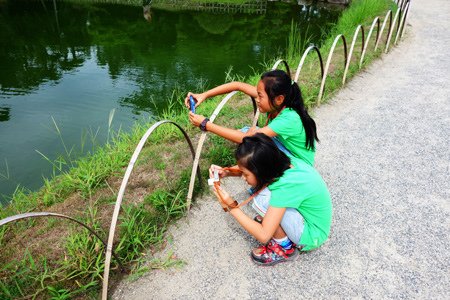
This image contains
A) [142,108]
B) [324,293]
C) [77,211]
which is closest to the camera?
[324,293]

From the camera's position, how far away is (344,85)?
4.99m

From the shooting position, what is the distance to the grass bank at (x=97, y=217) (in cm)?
201

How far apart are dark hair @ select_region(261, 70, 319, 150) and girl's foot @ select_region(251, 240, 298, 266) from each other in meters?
0.77

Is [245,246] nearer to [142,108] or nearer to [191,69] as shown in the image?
[142,108]

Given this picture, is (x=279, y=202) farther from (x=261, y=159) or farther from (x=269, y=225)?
(x=261, y=159)

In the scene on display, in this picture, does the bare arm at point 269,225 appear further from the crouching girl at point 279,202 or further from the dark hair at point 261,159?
the dark hair at point 261,159

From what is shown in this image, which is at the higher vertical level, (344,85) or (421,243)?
(344,85)

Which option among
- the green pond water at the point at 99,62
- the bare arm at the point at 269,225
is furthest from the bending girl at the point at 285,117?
the green pond water at the point at 99,62

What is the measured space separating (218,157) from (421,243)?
1.87 meters

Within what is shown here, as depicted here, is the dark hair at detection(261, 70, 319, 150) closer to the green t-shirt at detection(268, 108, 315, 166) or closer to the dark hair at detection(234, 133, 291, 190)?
the green t-shirt at detection(268, 108, 315, 166)

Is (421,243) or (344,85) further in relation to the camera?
(344,85)

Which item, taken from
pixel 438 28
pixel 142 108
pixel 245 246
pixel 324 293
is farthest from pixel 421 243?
pixel 438 28

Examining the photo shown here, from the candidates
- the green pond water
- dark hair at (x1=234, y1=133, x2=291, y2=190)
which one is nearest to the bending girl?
dark hair at (x1=234, y1=133, x2=291, y2=190)

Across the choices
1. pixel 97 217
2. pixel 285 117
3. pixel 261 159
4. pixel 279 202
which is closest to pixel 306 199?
pixel 279 202
